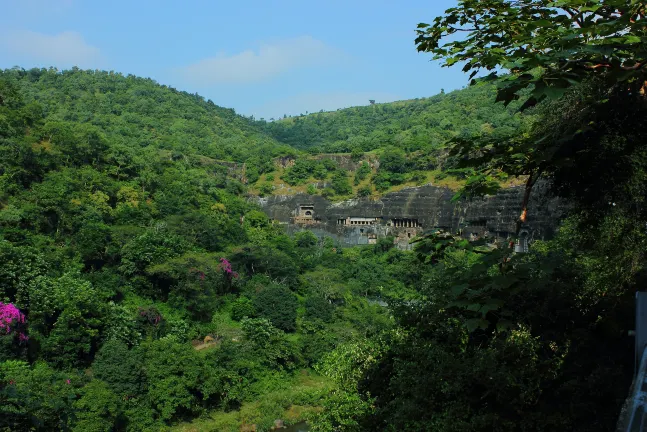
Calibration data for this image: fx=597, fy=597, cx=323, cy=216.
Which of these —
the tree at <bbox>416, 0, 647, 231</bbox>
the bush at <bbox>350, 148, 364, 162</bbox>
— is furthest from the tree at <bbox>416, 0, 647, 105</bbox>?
the bush at <bbox>350, 148, 364, 162</bbox>

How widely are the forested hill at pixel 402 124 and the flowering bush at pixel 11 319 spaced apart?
839 inches

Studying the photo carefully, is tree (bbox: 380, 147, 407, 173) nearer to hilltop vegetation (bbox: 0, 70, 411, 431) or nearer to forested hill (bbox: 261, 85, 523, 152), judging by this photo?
forested hill (bbox: 261, 85, 523, 152)

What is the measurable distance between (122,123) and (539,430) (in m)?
50.3

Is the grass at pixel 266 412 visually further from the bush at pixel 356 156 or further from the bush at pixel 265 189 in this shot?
the bush at pixel 356 156

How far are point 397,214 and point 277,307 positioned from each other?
15.5 meters

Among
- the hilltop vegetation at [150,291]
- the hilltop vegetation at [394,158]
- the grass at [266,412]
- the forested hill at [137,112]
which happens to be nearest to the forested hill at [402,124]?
the hilltop vegetation at [394,158]

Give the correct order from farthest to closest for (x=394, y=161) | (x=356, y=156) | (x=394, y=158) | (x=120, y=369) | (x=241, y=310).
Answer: (x=356, y=156), (x=394, y=158), (x=394, y=161), (x=241, y=310), (x=120, y=369)

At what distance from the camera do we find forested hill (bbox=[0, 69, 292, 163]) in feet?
158

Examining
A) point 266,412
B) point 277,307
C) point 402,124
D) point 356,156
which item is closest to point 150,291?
point 277,307

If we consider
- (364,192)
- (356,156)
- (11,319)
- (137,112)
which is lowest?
(11,319)

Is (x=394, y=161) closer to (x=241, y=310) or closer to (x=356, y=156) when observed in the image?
(x=356, y=156)

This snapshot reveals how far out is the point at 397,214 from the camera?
129 feet

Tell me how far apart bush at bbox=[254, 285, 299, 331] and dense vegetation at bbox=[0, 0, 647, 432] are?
0.29ft

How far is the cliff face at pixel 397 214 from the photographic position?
100ft
